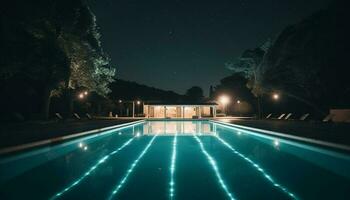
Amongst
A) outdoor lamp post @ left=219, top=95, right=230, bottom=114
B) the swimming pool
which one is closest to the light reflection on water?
the swimming pool

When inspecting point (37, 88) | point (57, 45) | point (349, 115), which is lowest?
point (349, 115)

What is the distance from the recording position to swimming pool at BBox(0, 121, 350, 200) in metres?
→ 5.90

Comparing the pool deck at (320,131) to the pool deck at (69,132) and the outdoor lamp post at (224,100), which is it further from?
the outdoor lamp post at (224,100)

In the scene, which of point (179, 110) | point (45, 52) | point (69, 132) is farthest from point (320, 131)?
point (179, 110)

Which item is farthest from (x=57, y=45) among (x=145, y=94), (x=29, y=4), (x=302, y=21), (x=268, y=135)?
(x=145, y=94)

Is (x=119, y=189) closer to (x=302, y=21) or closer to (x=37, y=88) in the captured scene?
(x=302, y=21)

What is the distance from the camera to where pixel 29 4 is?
61.0ft

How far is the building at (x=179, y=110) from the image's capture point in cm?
4997

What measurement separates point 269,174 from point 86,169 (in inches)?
170

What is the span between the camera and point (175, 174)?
7570 millimetres

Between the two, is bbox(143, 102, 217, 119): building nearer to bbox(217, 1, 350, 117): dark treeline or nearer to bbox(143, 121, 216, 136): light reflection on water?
bbox(217, 1, 350, 117): dark treeline

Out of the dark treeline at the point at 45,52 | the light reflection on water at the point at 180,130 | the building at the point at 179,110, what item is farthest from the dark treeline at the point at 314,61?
the building at the point at 179,110

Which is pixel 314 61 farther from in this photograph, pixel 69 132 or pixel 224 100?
pixel 224 100

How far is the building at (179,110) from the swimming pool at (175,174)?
3784 centimetres
